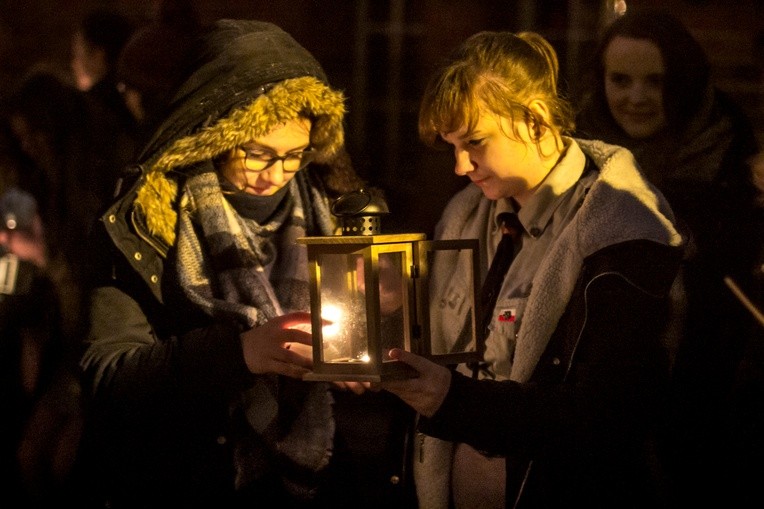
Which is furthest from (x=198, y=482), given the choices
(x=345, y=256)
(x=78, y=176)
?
(x=78, y=176)

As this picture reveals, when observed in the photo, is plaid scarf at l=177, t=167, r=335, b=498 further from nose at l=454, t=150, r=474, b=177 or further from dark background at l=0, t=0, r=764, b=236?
dark background at l=0, t=0, r=764, b=236

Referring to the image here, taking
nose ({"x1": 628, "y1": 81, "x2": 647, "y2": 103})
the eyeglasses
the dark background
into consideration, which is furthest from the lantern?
the dark background

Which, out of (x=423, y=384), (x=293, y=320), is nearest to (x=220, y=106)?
(x=293, y=320)

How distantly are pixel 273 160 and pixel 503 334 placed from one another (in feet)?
2.83

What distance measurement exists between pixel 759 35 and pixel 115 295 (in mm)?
4035

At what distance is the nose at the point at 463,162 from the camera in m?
3.08

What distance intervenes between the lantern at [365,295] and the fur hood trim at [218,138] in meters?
0.71

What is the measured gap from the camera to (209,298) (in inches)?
131

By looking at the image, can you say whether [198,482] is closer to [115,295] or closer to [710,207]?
[115,295]

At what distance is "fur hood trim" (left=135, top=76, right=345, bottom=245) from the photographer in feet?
11.1

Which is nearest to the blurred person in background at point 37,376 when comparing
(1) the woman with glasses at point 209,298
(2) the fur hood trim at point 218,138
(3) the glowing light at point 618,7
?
(1) the woman with glasses at point 209,298

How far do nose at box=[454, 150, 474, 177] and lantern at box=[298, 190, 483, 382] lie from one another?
32cm

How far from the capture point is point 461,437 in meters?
2.88

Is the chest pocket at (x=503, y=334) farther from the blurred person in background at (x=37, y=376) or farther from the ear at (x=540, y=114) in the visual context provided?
the blurred person in background at (x=37, y=376)
